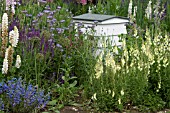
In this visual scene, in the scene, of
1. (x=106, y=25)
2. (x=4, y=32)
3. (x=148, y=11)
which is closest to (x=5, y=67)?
(x=4, y=32)

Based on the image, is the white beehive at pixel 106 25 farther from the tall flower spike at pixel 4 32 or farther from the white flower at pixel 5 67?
the white flower at pixel 5 67

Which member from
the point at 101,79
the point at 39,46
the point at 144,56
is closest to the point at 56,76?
the point at 39,46

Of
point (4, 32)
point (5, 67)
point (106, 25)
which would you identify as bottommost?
point (5, 67)

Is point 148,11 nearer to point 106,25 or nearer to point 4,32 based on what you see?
point 106,25

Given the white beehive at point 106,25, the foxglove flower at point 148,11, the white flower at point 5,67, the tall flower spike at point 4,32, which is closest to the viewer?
the white flower at point 5,67

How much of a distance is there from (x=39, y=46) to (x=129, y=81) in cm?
131

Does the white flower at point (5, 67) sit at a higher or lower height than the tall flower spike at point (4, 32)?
lower

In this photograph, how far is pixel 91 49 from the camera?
5.73m

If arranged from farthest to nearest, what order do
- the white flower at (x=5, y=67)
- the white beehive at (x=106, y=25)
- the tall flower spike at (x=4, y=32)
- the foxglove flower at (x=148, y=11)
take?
the foxglove flower at (x=148, y=11) < the white beehive at (x=106, y=25) < the tall flower spike at (x=4, y=32) < the white flower at (x=5, y=67)

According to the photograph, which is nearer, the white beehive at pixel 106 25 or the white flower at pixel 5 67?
the white flower at pixel 5 67

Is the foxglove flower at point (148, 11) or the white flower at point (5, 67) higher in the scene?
the foxglove flower at point (148, 11)

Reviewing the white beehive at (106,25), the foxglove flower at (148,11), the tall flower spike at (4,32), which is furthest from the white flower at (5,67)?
the foxglove flower at (148,11)

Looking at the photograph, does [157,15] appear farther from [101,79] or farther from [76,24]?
[101,79]

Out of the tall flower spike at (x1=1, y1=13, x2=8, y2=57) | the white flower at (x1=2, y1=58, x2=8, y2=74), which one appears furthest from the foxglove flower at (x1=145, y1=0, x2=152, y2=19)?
the white flower at (x1=2, y1=58, x2=8, y2=74)
